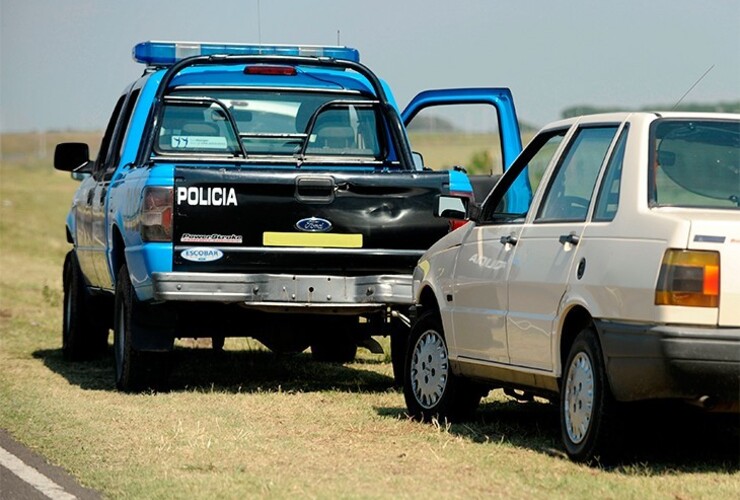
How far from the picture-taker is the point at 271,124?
1240cm

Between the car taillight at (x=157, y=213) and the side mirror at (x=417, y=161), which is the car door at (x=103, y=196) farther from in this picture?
the side mirror at (x=417, y=161)

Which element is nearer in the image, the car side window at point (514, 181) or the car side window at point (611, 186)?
the car side window at point (611, 186)

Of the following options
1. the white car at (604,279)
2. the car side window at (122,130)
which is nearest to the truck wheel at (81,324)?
the car side window at (122,130)

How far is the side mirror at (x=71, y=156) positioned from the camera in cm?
1424

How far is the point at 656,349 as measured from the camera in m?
7.08

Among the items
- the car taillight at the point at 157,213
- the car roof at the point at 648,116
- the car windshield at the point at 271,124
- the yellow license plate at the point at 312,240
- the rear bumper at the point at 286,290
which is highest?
the car roof at the point at 648,116

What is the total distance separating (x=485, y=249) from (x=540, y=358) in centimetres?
96

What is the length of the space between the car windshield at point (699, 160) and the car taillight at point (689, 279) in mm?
556

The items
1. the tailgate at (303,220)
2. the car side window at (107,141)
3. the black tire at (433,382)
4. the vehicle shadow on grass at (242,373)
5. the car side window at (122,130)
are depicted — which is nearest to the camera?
the black tire at (433,382)

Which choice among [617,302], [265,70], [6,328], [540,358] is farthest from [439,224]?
[6,328]

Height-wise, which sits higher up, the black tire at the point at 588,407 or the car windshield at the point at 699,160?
the car windshield at the point at 699,160

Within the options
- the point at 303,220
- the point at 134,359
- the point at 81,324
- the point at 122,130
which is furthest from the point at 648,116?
the point at 81,324

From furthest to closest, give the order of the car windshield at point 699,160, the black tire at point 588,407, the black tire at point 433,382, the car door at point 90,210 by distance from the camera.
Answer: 1. the car door at point 90,210
2. the black tire at point 433,382
3. the car windshield at point 699,160
4. the black tire at point 588,407

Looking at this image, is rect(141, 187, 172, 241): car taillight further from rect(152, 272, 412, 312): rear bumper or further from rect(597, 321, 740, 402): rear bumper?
rect(597, 321, 740, 402): rear bumper
